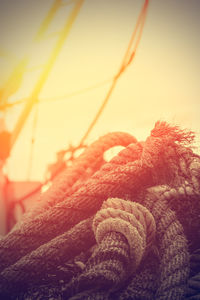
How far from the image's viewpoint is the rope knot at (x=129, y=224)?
342mm

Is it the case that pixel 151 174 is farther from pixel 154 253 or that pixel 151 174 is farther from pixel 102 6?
pixel 102 6

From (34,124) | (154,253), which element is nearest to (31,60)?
(34,124)

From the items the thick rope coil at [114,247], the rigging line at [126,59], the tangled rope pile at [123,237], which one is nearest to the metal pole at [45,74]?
the rigging line at [126,59]

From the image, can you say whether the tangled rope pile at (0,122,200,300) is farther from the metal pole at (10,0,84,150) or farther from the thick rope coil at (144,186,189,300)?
the metal pole at (10,0,84,150)

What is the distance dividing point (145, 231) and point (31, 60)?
1.99 meters

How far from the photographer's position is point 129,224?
0.36 meters

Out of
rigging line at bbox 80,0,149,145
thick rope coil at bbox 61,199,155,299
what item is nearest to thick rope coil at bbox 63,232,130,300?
thick rope coil at bbox 61,199,155,299

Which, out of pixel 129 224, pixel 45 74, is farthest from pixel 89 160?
pixel 45 74

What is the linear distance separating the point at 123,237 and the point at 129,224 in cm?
2

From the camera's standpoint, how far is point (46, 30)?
2.06m

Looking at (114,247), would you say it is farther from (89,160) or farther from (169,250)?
(89,160)

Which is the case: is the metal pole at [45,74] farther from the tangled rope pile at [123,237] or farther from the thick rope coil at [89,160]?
the tangled rope pile at [123,237]

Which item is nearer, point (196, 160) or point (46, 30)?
point (196, 160)

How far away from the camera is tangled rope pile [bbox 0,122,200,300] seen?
32 centimetres
